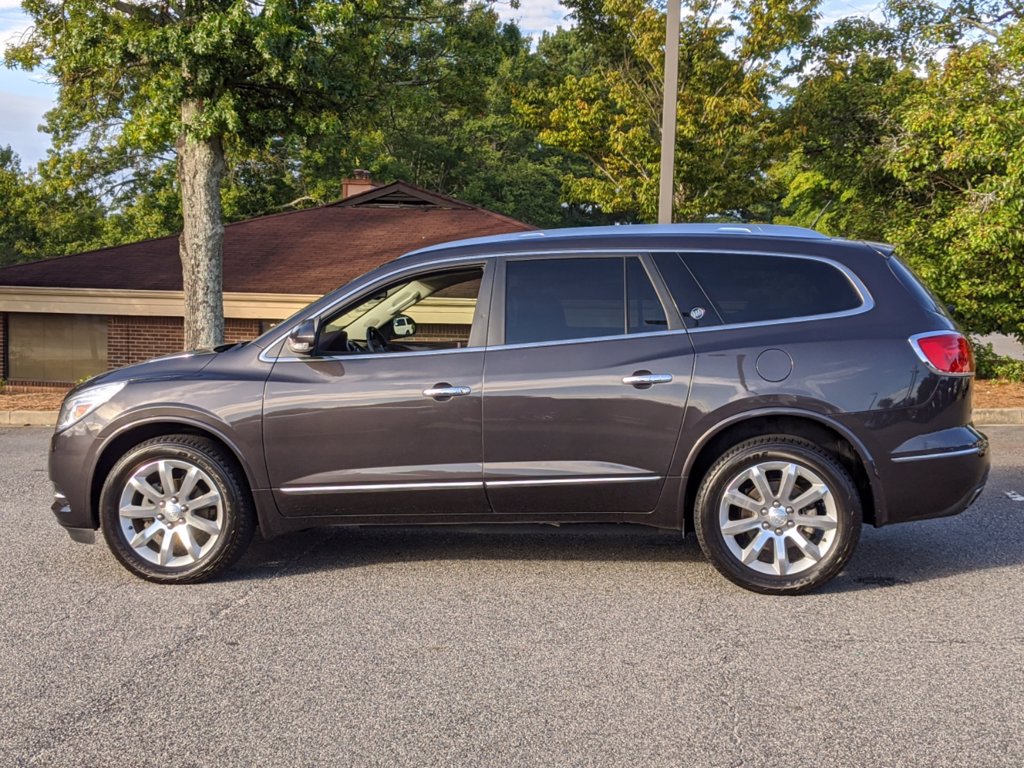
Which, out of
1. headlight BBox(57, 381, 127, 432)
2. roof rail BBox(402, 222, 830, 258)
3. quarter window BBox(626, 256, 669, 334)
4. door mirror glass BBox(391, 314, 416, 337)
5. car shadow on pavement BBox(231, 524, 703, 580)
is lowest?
car shadow on pavement BBox(231, 524, 703, 580)

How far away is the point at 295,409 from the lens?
5605 mm

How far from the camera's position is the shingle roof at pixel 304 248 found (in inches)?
859

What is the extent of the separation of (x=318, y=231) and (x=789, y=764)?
71.4 feet

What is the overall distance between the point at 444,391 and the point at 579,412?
0.73 meters

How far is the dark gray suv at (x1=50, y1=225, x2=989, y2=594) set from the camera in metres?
5.33

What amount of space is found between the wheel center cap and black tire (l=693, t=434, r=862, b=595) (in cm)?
281

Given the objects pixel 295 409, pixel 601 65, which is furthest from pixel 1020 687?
pixel 601 65

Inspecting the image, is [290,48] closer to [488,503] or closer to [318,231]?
[318,231]

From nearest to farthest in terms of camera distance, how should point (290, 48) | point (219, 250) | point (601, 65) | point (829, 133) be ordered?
point (290, 48) < point (219, 250) < point (829, 133) < point (601, 65)

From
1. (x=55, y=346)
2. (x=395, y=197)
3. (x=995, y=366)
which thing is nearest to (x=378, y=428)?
(x=995, y=366)

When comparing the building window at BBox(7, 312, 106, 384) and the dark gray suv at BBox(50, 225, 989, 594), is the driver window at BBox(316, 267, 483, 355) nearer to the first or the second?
the dark gray suv at BBox(50, 225, 989, 594)

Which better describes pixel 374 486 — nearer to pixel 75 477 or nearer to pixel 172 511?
pixel 172 511

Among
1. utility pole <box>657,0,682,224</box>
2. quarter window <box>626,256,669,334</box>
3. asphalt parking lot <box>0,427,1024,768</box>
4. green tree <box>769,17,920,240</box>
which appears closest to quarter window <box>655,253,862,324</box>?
quarter window <box>626,256,669,334</box>

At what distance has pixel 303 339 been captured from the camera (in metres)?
5.63
